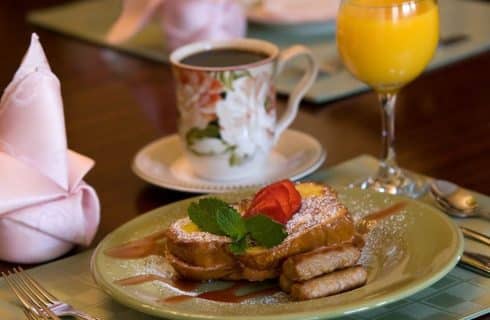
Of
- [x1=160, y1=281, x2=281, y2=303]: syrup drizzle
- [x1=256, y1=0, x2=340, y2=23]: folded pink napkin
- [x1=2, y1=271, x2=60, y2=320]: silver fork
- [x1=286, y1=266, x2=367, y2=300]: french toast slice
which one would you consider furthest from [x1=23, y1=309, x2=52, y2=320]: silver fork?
[x1=256, y1=0, x2=340, y2=23]: folded pink napkin

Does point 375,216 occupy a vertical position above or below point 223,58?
below

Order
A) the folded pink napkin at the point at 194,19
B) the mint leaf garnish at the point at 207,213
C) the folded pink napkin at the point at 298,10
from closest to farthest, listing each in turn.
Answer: the mint leaf garnish at the point at 207,213
the folded pink napkin at the point at 194,19
the folded pink napkin at the point at 298,10

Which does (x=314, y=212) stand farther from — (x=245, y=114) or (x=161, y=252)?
(x=245, y=114)

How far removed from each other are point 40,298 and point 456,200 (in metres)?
0.43

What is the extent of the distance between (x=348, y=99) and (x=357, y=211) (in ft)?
1.57

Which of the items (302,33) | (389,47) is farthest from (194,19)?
(389,47)

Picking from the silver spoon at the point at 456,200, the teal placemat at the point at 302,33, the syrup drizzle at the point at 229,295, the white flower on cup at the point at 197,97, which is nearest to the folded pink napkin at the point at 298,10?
the teal placemat at the point at 302,33

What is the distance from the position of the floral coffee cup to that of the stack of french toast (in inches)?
10.5

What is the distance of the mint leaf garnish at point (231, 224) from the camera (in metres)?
0.88

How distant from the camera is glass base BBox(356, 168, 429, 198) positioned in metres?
1.11

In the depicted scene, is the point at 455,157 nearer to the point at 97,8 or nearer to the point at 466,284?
the point at 466,284

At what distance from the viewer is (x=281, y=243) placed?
2.87 feet

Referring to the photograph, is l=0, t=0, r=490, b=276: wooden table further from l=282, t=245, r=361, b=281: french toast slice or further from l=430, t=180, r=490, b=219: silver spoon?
l=282, t=245, r=361, b=281: french toast slice

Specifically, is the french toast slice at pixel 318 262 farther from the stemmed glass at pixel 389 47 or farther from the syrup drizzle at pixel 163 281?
the stemmed glass at pixel 389 47
